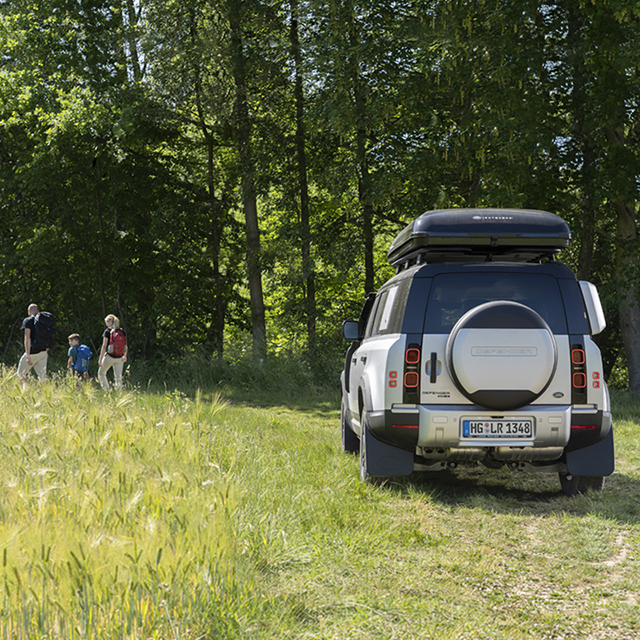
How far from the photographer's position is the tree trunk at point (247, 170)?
69.7ft

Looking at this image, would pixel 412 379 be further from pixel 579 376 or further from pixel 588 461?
pixel 588 461

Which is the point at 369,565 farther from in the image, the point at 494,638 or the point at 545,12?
the point at 545,12

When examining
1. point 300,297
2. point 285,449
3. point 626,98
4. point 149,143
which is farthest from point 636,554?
point 149,143

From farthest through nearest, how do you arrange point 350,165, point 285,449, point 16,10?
1. point 16,10
2. point 350,165
3. point 285,449

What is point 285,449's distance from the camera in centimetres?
870

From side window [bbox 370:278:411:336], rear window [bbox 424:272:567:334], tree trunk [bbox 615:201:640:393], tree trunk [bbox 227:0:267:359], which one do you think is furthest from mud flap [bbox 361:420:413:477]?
tree trunk [bbox 227:0:267:359]

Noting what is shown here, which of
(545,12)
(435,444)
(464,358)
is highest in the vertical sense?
(545,12)

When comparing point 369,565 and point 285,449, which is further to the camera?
point 285,449

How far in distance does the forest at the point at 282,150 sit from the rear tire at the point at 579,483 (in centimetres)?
953

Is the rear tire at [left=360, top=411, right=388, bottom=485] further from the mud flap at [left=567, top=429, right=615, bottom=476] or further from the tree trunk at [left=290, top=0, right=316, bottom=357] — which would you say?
the tree trunk at [left=290, top=0, right=316, bottom=357]

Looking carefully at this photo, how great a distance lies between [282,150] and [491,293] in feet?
54.9

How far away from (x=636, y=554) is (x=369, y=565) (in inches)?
73.9

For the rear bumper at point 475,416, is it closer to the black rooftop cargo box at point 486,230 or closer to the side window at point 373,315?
the black rooftop cargo box at point 486,230

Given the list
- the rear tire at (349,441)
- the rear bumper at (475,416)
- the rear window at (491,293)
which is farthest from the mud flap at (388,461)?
the rear tire at (349,441)
